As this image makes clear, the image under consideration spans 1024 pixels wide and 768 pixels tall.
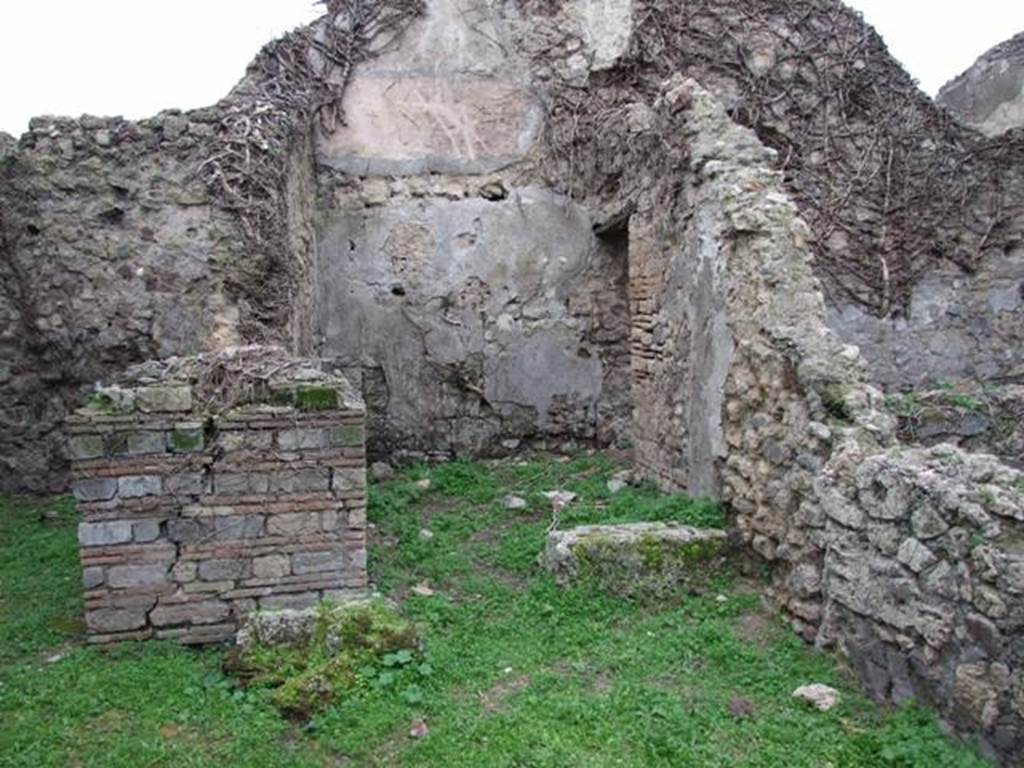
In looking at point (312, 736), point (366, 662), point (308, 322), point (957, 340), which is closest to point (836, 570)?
point (366, 662)

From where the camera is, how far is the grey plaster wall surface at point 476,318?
8016mm

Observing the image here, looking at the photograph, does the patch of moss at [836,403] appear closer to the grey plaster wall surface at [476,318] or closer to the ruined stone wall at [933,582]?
the ruined stone wall at [933,582]

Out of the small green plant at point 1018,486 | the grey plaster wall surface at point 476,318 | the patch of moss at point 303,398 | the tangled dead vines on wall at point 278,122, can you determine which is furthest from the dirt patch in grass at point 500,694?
the grey plaster wall surface at point 476,318

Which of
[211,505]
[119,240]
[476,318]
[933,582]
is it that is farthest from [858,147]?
[211,505]

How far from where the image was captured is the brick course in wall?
13.0 ft

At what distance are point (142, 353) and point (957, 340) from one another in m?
8.04

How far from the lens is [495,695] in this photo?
11.9 ft

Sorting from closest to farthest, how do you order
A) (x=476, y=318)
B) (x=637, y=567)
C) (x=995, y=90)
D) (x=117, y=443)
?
1. (x=117, y=443)
2. (x=637, y=567)
3. (x=476, y=318)
4. (x=995, y=90)

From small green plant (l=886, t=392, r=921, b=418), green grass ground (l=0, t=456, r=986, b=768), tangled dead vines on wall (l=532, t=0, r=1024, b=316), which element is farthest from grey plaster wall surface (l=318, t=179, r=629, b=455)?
green grass ground (l=0, t=456, r=986, b=768)

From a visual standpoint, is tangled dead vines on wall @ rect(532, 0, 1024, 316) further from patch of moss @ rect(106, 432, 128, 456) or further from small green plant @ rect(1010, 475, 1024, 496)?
patch of moss @ rect(106, 432, 128, 456)

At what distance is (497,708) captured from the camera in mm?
3500

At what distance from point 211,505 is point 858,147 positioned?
7.72 meters

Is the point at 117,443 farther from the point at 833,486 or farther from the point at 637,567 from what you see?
the point at 833,486

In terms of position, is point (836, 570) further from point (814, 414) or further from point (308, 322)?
point (308, 322)
